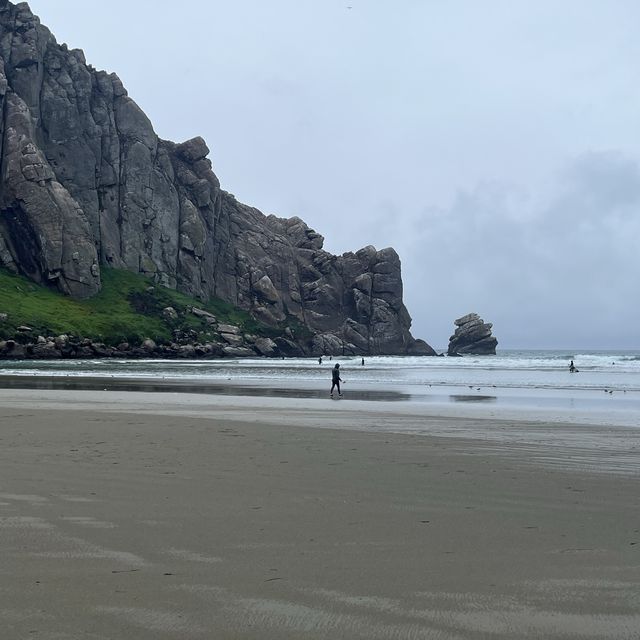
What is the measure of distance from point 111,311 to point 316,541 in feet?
500

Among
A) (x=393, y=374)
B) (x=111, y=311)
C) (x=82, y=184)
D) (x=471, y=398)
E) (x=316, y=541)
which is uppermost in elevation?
(x=82, y=184)

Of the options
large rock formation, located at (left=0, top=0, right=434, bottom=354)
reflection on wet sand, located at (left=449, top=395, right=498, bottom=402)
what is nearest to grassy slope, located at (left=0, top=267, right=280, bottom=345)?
large rock formation, located at (left=0, top=0, right=434, bottom=354)

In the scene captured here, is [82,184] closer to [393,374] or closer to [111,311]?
[111,311]

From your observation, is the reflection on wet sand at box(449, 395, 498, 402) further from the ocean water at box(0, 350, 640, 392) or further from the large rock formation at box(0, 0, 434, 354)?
the large rock formation at box(0, 0, 434, 354)

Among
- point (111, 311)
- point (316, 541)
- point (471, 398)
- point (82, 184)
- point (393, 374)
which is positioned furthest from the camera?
point (82, 184)

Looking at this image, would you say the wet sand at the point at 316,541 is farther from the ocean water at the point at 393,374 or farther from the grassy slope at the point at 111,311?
the grassy slope at the point at 111,311

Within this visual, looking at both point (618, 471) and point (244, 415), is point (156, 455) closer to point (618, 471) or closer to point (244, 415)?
point (618, 471)

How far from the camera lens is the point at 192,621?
531 centimetres

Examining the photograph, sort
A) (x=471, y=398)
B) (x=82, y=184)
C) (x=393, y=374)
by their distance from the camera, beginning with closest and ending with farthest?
(x=471, y=398) → (x=393, y=374) → (x=82, y=184)

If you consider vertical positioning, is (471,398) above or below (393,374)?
above

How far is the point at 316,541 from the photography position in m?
7.54

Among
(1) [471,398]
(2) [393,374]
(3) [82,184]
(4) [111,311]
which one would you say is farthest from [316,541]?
(3) [82,184]

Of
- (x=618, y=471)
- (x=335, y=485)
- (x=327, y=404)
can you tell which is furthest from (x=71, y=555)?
(x=327, y=404)

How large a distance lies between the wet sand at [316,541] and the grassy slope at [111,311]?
110 meters
